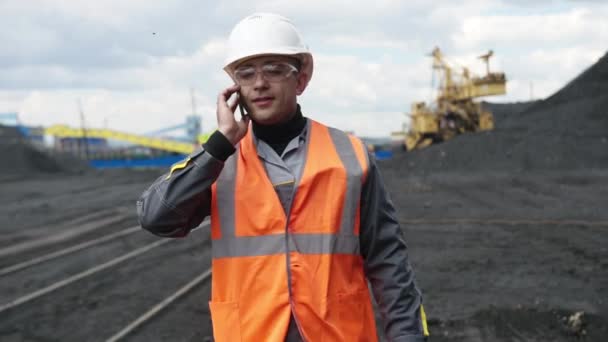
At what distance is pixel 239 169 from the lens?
2.11 meters

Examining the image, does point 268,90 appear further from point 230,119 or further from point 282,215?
point 282,215

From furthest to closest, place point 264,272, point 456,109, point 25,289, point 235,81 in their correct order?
point 456,109, point 25,289, point 235,81, point 264,272

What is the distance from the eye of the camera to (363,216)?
218cm

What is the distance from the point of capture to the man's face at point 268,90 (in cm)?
211

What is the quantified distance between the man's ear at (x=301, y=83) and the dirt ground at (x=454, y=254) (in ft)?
14.7

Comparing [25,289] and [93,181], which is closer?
[25,289]

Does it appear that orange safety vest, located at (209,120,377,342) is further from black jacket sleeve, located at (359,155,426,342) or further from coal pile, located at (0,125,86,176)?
coal pile, located at (0,125,86,176)

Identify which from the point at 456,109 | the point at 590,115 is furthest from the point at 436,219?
the point at 456,109

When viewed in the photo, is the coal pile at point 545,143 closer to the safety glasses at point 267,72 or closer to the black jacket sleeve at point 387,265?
the black jacket sleeve at point 387,265

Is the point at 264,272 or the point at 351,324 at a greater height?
the point at 264,272

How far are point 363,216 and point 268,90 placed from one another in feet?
1.91

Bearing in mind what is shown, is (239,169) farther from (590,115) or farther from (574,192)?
(590,115)

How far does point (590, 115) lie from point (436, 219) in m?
15.4

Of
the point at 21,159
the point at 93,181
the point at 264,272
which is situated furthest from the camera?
the point at 21,159
